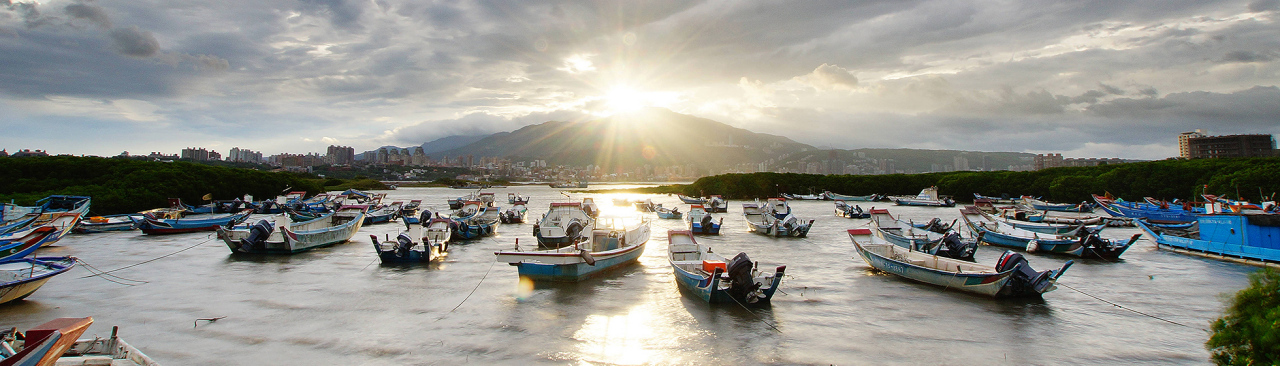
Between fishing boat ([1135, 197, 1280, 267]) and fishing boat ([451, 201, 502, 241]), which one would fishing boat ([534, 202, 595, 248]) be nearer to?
fishing boat ([451, 201, 502, 241])

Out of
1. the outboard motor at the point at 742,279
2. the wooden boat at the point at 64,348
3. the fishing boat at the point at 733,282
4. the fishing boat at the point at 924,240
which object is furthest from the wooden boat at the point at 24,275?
the fishing boat at the point at 924,240

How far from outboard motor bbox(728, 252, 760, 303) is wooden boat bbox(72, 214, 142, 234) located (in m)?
40.2

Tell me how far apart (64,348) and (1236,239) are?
3150cm

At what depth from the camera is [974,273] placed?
1408 cm

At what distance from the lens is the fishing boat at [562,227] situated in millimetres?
23578

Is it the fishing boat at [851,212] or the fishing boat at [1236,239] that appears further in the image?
the fishing boat at [851,212]

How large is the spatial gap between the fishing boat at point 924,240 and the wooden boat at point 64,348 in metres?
20.4

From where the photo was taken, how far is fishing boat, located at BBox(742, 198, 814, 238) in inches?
1183

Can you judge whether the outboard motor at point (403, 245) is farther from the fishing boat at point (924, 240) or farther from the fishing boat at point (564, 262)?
the fishing boat at point (924, 240)

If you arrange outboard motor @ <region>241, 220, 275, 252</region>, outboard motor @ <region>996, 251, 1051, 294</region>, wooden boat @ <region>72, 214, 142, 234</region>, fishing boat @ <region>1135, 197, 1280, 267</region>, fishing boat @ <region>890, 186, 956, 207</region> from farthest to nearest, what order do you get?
fishing boat @ <region>890, 186, 956, 207</region> → wooden boat @ <region>72, 214, 142, 234</region> → outboard motor @ <region>241, 220, 275, 252</region> → fishing boat @ <region>1135, 197, 1280, 267</region> → outboard motor @ <region>996, 251, 1051, 294</region>

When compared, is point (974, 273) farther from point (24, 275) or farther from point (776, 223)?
point (24, 275)

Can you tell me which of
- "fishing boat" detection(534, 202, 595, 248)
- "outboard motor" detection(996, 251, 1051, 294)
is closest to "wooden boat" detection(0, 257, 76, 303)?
"fishing boat" detection(534, 202, 595, 248)

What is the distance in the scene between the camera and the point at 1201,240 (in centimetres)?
2125

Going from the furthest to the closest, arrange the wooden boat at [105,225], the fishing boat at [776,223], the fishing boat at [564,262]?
the wooden boat at [105,225]
the fishing boat at [776,223]
the fishing boat at [564,262]
